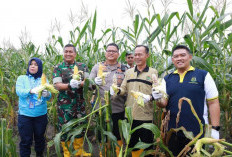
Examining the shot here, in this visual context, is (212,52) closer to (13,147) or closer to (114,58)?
(114,58)

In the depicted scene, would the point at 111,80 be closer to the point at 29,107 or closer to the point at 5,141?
the point at 29,107

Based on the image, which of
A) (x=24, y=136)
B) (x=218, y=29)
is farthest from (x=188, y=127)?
(x=24, y=136)

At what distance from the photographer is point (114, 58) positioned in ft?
8.52

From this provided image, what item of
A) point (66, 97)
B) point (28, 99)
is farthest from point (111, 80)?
point (28, 99)

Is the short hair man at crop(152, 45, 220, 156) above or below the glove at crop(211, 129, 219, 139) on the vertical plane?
above

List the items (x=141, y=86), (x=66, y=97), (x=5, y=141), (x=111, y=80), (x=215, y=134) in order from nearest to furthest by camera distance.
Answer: (x=215, y=134), (x=5, y=141), (x=141, y=86), (x=111, y=80), (x=66, y=97)

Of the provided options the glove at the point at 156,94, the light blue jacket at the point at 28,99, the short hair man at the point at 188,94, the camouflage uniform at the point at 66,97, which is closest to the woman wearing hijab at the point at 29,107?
the light blue jacket at the point at 28,99

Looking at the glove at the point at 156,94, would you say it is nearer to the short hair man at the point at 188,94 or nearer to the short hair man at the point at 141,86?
the short hair man at the point at 188,94

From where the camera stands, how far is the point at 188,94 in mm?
1807

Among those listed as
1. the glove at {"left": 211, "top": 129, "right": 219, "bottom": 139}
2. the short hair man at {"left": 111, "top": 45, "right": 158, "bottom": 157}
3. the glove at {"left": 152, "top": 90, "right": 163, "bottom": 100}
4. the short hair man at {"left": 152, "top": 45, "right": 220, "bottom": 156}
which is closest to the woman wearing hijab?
the short hair man at {"left": 111, "top": 45, "right": 158, "bottom": 157}

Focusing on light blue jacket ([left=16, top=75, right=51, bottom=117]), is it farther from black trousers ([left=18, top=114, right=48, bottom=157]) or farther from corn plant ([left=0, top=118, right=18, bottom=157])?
corn plant ([left=0, top=118, right=18, bottom=157])

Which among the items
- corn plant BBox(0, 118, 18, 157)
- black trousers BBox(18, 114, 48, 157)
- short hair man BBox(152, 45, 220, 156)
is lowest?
black trousers BBox(18, 114, 48, 157)

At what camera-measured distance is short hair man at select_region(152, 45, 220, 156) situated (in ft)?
5.85

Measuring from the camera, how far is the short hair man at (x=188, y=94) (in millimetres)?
1782
